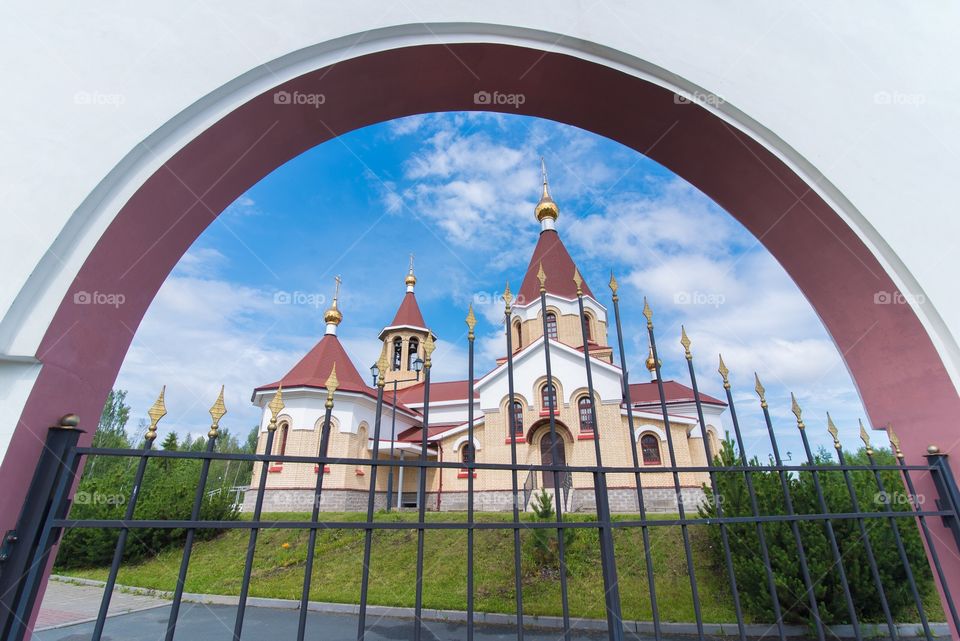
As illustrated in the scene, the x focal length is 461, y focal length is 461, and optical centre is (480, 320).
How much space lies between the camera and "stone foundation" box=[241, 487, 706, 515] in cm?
1353

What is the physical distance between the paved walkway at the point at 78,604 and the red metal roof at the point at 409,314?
16813 mm

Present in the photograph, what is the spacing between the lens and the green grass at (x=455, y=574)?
24.3 feet

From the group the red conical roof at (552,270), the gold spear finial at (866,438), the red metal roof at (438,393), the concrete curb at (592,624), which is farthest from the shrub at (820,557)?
the red metal roof at (438,393)

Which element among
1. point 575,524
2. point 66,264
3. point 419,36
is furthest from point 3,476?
point 419,36

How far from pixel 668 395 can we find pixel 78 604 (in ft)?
58.5

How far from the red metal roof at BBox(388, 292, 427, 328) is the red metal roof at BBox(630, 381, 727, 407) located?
39.2 ft

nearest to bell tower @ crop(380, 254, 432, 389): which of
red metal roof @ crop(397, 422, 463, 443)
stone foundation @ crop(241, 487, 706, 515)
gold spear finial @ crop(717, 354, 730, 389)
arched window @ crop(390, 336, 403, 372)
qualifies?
arched window @ crop(390, 336, 403, 372)

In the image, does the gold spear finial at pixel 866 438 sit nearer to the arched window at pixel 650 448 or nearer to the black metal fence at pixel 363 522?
the black metal fence at pixel 363 522

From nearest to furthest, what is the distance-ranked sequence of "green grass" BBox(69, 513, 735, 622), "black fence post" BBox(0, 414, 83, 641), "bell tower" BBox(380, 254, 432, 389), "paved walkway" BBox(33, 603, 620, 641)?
"black fence post" BBox(0, 414, 83, 641) < "paved walkway" BBox(33, 603, 620, 641) < "green grass" BBox(69, 513, 735, 622) < "bell tower" BBox(380, 254, 432, 389)

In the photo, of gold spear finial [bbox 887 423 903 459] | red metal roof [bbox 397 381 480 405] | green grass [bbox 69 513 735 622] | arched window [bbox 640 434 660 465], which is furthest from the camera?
red metal roof [bbox 397 381 480 405]

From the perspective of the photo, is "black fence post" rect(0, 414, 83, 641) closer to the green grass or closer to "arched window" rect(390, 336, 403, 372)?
the green grass

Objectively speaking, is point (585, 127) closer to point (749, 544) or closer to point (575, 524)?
point (575, 524)

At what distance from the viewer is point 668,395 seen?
18219mm

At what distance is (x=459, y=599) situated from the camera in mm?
7684
